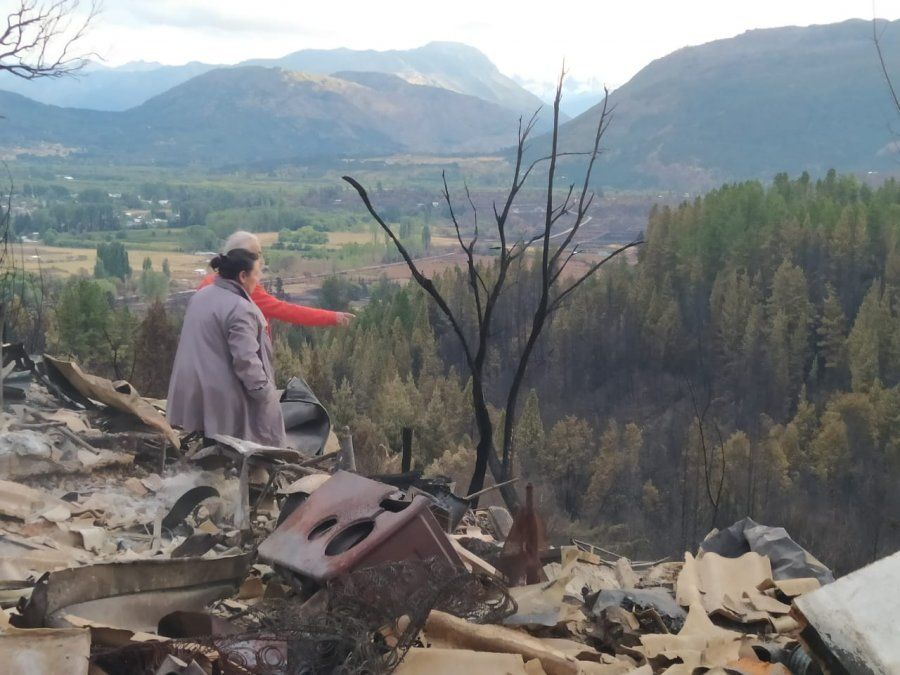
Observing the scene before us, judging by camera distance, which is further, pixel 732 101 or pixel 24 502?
pixel 732 101

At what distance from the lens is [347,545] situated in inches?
124

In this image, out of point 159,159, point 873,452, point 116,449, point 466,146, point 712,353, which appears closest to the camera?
point 116,449

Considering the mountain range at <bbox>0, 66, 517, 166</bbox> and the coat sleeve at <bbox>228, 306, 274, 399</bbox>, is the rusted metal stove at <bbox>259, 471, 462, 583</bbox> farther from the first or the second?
the mountain range at <bbox>0, 66, 517, 166</bbox>

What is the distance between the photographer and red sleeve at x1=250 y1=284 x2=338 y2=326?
223 inches

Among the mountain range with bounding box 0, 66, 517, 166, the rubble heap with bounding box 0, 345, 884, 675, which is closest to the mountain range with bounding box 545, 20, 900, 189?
the mountain range with bounding box 0, 66, 517, 166

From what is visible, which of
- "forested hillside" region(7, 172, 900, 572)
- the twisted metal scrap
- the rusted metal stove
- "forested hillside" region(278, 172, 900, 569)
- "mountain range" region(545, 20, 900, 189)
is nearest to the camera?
the twisted metal scrap

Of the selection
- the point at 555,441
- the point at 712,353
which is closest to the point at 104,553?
the point at 555,441

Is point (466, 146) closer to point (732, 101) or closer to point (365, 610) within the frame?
point (732, 101)

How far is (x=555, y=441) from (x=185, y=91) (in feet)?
553

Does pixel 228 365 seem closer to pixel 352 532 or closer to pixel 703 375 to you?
pixel 352 532

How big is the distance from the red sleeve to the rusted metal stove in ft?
7.79

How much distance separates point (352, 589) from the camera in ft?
9.18

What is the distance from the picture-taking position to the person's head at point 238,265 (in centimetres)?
509

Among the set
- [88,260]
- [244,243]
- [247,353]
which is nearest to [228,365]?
[247,353]
